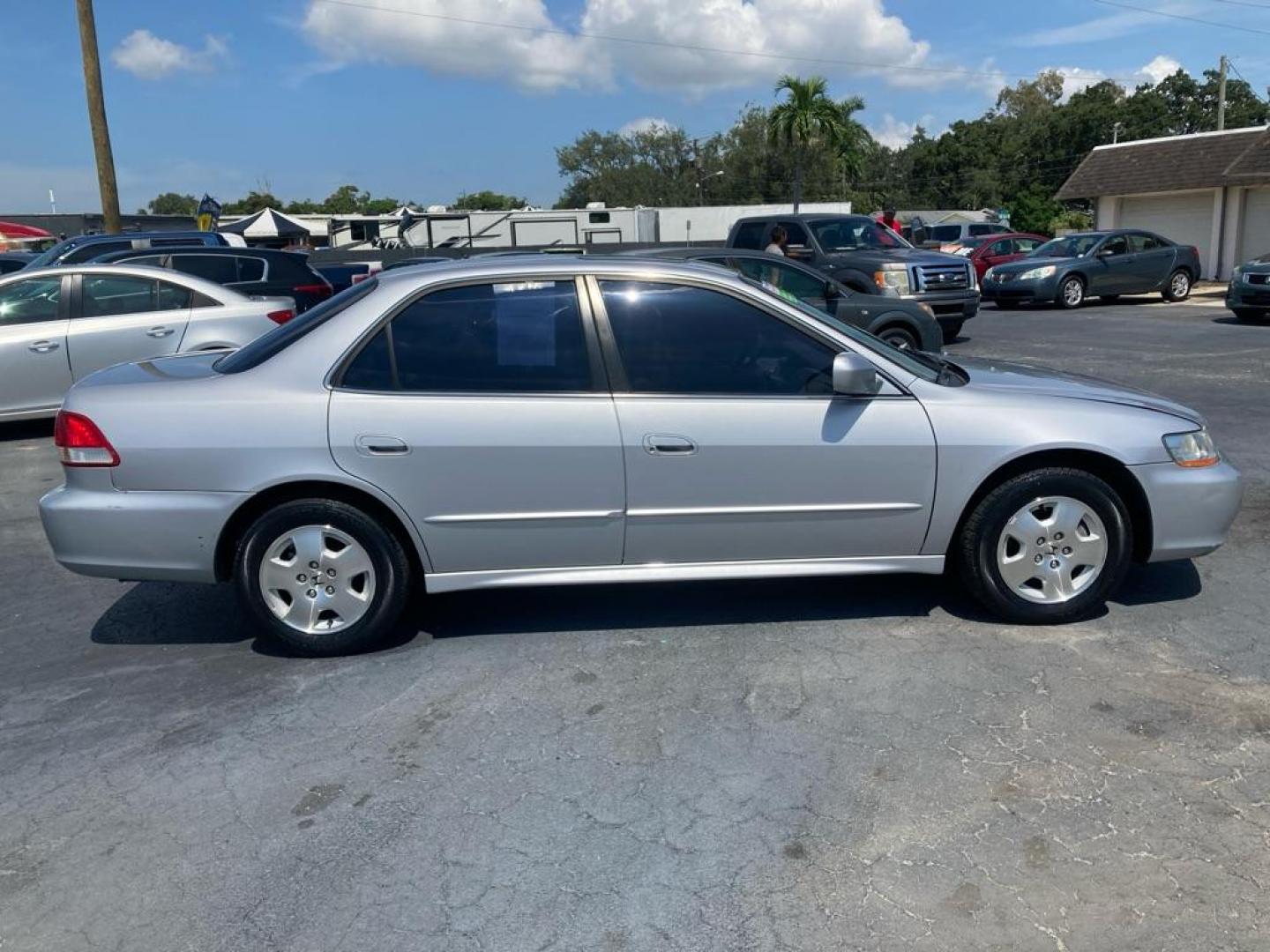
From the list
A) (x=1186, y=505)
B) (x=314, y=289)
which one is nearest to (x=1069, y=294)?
(x=314, y=289)

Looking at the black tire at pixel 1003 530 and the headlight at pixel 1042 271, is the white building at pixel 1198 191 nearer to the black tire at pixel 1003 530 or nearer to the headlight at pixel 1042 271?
the headlight at pixel 1042 271

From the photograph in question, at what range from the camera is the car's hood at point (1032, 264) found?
2162 cm

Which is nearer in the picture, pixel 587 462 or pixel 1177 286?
pixel 587 462

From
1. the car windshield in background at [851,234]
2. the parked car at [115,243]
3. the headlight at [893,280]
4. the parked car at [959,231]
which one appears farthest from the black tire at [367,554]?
the parked car at [959,231]

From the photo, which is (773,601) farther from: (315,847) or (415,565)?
(315,847)

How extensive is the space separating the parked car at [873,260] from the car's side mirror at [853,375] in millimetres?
9733

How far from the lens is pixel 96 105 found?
17.7 m

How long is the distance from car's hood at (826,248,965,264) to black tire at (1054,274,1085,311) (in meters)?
7.42

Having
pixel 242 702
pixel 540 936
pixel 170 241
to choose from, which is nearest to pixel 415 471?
pixel 242 702

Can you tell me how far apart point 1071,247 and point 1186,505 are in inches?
771

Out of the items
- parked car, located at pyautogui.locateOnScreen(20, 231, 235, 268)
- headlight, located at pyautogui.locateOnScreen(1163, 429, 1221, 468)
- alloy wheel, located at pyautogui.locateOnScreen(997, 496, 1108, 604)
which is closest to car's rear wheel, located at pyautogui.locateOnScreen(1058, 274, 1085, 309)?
parked car, located at pyautogui.locateOnScreen(20, 231, 235, 268)

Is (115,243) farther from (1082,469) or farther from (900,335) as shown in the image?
(1082,469)

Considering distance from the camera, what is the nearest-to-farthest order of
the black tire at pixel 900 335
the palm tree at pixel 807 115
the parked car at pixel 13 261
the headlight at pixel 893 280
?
the black tire at pixel 900 335
the headlight at pixel 893 280
the parked car at pixel 13 261
the palm tree at pixel 807 115

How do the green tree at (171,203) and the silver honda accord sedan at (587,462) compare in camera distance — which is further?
the green tree at (171,203)
